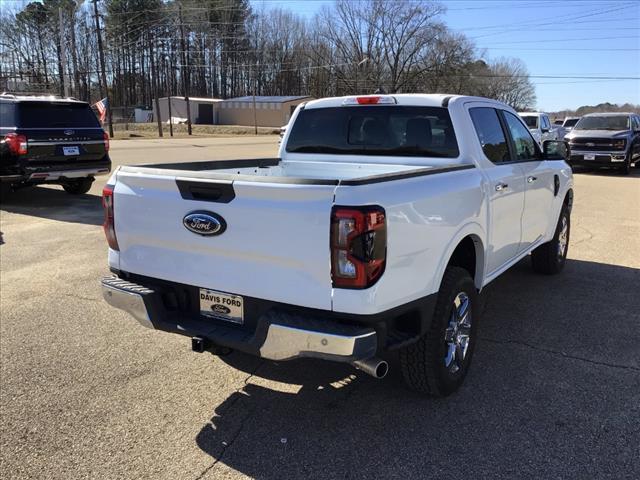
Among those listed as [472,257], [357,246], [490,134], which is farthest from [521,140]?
[357,246]

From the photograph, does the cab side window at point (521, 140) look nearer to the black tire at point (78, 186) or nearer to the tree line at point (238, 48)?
the black tire at point (78, 186)

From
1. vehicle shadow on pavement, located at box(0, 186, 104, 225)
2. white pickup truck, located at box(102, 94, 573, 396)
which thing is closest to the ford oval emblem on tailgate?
white pickup truck, located at box(102, 94, 573, 396)

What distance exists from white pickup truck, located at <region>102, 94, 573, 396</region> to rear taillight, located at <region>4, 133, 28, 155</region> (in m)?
7.00

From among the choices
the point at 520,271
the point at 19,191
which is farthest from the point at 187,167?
the point at 19,191

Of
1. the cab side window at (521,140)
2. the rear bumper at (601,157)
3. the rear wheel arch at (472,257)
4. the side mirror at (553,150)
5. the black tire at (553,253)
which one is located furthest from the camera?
the rear bumper at (601,157)

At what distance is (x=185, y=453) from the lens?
9.72ft

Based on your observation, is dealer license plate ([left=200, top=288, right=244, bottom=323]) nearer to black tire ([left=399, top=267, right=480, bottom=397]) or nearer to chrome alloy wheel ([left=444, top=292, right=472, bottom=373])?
black tire ([left=399, top=267, right=480, bottom=397])

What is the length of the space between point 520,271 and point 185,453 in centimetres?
467

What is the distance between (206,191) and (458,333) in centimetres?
182

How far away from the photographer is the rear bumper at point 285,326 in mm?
2693

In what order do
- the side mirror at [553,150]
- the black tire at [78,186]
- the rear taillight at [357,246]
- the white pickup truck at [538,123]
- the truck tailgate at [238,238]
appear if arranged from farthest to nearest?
1. the white pickup truck at [538,123]
2. the black tire at [78,186]
3. the side mirror at [553,150]
4. the truck tailgate at [238,238]
5. the rear taillight at [357,246]

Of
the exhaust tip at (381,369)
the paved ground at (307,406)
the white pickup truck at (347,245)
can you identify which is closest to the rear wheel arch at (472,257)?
the white pickup truck at (347,245)

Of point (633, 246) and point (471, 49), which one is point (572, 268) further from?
point (471, 49)

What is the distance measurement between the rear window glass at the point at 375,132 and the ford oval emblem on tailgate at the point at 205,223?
1.84 meters
